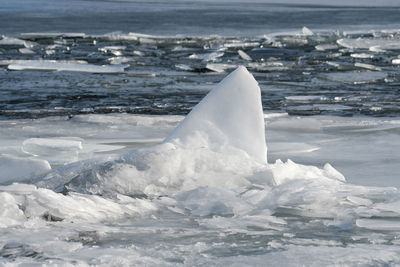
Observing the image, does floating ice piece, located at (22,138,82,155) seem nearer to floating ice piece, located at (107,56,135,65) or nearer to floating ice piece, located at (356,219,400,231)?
floating ice piece, located at (356,219,400,231)

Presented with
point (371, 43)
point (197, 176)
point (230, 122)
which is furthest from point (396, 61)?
point (197, 176)

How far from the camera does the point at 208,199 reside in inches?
129

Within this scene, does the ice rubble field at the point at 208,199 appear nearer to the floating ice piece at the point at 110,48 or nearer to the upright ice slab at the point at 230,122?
the upright ice slab at the point at 230,122

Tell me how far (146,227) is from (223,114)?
107 cm

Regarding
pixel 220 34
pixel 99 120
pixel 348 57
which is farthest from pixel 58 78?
pixel 220 34

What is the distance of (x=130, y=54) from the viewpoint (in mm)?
12539

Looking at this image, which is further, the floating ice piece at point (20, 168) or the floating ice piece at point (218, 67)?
the floating ice piece at point (218, 67)

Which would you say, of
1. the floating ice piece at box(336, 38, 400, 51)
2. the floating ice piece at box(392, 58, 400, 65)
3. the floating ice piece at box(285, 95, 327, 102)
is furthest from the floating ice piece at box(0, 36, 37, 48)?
the floating ice piece at box(285, 95, 327, 102)

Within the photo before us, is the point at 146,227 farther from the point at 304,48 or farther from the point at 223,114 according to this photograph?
the point at 304,48

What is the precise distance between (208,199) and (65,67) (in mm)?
7255

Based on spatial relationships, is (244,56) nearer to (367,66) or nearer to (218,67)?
(218,67)

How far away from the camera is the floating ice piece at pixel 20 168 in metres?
3.64

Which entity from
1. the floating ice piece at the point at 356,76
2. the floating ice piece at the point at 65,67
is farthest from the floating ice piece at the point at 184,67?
the floating ice piece at the point at 356,76

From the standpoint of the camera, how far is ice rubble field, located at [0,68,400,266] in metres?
2.55
